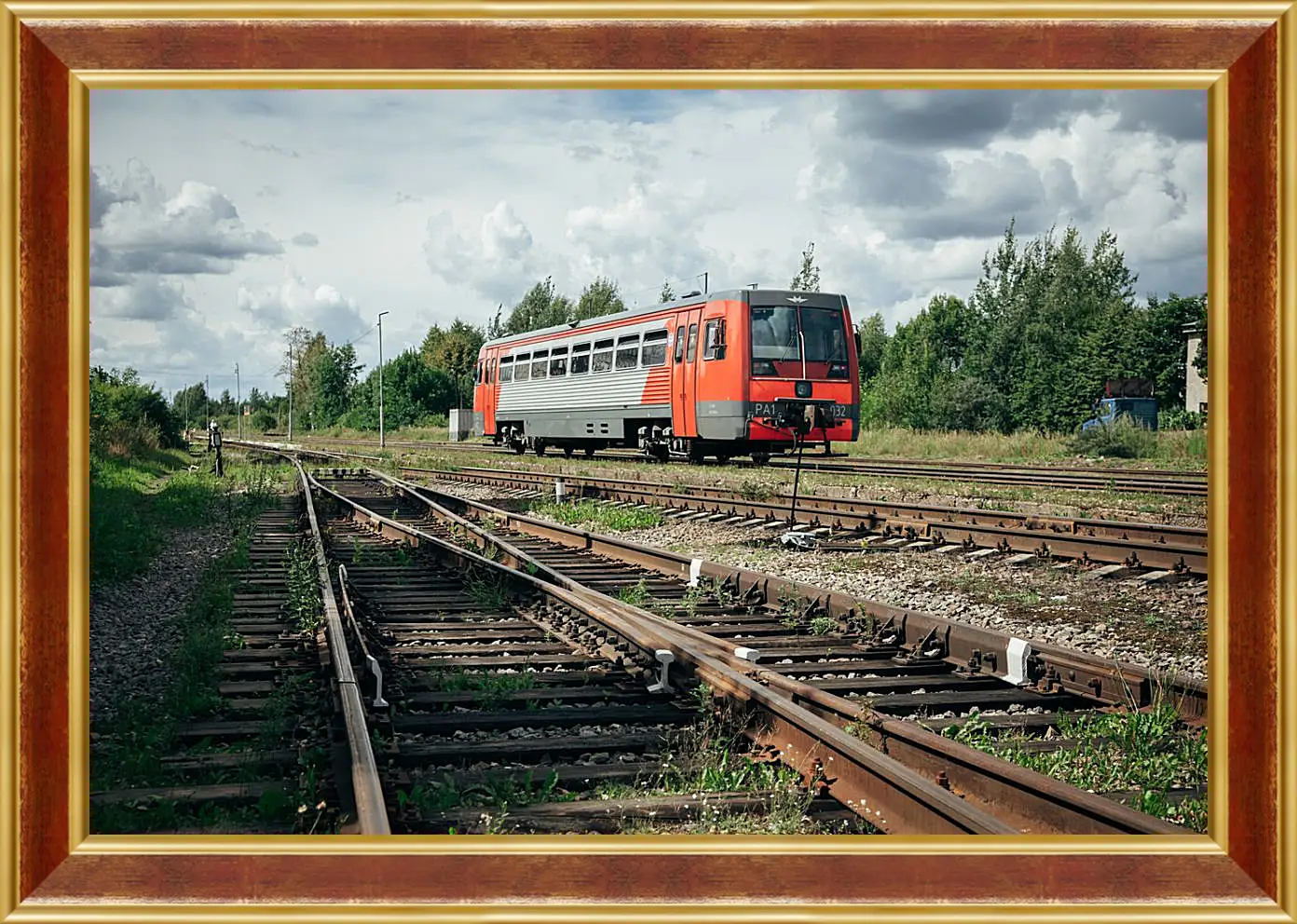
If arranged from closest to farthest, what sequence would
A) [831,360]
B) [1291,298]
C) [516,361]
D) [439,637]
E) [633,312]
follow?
[1291,298], [439,637], [831,360], [633,312], [516,361]

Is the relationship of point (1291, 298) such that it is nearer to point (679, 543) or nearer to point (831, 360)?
point (679, 543)

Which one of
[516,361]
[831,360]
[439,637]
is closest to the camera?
[439,637]

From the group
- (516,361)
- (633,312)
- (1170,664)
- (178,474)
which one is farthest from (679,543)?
(516,361)

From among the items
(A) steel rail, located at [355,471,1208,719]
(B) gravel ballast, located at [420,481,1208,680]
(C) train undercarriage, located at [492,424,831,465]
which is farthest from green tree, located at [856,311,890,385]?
(A) steel rail, located at [355,471,1208,719]

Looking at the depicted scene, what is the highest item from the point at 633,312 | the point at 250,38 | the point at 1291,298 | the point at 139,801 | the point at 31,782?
the point at 633,312

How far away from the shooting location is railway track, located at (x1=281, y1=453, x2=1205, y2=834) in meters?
3.03

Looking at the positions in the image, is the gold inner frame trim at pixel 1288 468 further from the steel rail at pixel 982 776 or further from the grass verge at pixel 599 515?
the grass verge at pixel 599 515

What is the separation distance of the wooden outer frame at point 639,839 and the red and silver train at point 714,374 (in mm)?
11261

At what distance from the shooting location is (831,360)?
55.3 ft

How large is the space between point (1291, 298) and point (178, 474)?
21213 mm

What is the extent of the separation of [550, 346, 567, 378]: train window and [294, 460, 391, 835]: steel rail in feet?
54.2

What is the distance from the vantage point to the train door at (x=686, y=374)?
58.3 ft

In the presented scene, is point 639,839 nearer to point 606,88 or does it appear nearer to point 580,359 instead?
point 606,88

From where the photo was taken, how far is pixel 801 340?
55.2 ft
